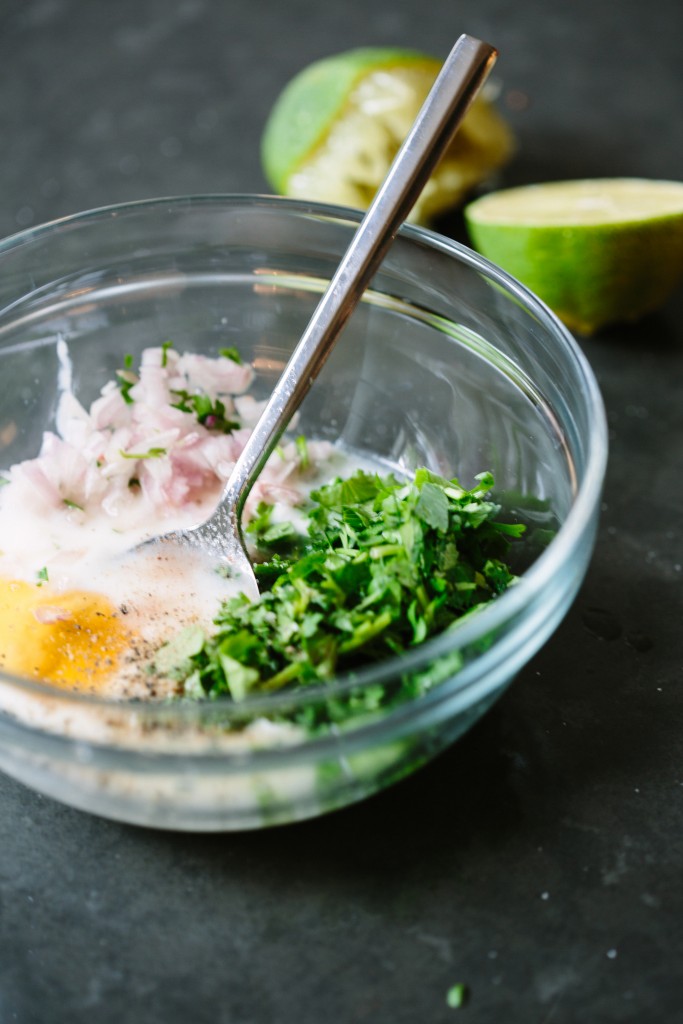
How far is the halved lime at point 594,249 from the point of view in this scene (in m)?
1.66

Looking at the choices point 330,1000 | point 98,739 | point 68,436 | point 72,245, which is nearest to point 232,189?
point 72,245

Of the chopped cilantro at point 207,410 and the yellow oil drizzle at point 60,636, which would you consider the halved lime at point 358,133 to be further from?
the yellow oil drizzle at point 60,636

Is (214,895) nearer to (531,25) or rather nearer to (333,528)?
(333,528)

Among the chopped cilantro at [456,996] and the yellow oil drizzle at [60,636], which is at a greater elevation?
the yellow oil drizzle at [60,636]

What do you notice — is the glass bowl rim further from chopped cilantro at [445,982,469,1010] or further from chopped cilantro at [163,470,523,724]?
chopped cilantro at [445,982,469,1010]

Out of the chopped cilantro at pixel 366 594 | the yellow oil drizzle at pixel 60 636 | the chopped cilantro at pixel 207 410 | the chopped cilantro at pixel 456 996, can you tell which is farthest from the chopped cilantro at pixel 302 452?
the chopped cilantro at pixel 456 996

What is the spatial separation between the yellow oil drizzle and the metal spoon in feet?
0.39

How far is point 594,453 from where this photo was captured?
1.08 meters

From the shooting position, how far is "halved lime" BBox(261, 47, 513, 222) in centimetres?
197

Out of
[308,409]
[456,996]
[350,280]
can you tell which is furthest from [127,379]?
[456,996]

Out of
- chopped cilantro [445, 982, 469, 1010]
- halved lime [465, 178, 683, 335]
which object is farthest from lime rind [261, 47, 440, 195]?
chopped cilantro [445, 982, 469, 1010]

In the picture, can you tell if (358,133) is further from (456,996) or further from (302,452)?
(456,996)

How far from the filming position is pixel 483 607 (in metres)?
1.10

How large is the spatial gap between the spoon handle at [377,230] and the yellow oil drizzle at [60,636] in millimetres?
196
